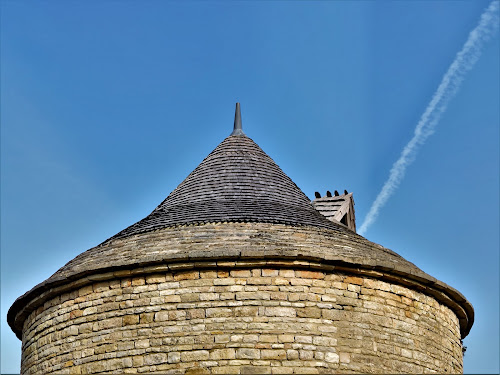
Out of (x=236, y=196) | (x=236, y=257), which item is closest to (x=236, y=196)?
(x=236, y=196)

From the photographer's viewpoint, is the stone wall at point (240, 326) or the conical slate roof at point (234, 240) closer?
the stone wall at point (240, 326)

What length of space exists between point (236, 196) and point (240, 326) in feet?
9.38

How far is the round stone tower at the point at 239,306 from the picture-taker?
9352 mm

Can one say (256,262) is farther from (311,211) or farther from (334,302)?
(311,211)

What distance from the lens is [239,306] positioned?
9516mm

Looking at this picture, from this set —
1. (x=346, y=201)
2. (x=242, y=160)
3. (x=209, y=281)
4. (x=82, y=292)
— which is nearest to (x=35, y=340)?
(x=82, y=292)

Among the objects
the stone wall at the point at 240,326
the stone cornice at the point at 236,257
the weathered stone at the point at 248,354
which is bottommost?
the weathered stone at the point at 248,354

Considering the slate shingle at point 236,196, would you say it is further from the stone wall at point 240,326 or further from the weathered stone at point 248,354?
the weathered stone at point 248,354

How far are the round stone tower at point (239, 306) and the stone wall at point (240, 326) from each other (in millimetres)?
13

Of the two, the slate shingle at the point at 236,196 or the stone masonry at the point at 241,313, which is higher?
the slate shingle at the point at 236,196

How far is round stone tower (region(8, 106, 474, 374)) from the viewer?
368 inches

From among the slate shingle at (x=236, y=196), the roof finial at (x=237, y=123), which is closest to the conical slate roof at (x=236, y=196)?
the slate shingle at (x=236, y=196)

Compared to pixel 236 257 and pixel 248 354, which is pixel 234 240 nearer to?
pixel 236 257

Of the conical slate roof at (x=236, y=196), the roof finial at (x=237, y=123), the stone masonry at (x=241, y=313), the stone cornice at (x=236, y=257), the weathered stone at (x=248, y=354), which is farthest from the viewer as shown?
the roof finial at (x=237, y=123)
